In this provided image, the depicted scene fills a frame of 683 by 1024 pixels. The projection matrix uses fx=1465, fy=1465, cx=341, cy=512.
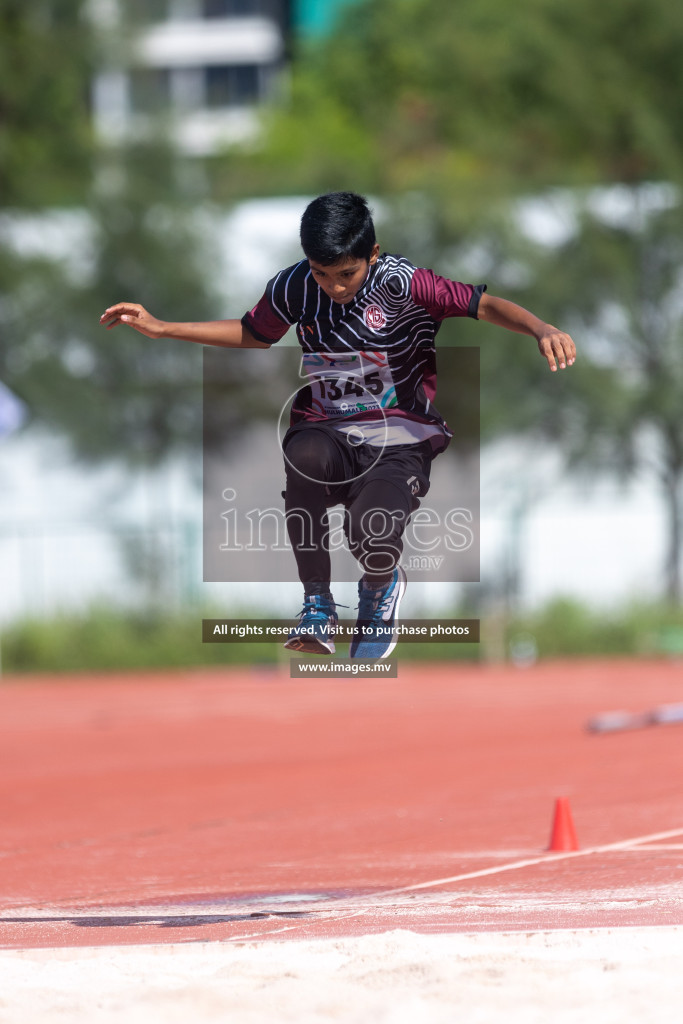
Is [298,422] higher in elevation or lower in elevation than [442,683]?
higher

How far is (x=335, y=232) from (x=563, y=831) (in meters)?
4.02

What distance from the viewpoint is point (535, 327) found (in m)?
5.95

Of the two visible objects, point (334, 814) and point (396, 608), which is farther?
point (334, 814)

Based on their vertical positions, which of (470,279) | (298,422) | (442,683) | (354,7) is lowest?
(442,683)

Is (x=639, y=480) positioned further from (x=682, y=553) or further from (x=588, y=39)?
(x=588, y=39)

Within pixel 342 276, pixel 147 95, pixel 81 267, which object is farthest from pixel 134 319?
pixel 147 95

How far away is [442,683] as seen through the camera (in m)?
21.4

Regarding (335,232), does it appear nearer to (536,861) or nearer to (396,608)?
(396,608)

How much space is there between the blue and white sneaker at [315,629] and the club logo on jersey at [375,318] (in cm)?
117

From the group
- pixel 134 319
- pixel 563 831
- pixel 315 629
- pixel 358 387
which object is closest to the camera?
pixel 315 629

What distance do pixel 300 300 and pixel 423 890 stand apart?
9.87 ft

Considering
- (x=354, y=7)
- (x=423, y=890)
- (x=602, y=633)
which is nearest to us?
(x=423, y=890)

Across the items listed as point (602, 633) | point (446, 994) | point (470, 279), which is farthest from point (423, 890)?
point (470, 279)

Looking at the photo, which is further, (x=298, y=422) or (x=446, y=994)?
(x=298, y=422)
